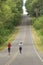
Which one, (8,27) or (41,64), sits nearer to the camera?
(41,64)

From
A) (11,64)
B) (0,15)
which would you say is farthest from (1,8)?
(11,64)

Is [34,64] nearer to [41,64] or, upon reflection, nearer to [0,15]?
[41,64]

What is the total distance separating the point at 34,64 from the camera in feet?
80.0

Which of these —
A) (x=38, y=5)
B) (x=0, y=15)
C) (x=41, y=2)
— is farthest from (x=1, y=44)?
(x=38, y=5)

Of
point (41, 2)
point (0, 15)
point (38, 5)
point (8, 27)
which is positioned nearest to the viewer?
point (0, 15)

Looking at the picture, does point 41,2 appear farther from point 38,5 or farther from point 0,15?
point 0,15

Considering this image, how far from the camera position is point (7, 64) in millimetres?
24531

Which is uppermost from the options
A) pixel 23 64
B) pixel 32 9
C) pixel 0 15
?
pixel 23 64

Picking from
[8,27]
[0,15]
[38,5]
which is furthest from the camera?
[38,5]

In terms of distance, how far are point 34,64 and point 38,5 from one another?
96.8m

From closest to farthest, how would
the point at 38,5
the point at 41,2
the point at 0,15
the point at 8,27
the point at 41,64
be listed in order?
the point at 41,64
the point at 0,15
the point at 8,27
the point at 41,2
the point at 38,5

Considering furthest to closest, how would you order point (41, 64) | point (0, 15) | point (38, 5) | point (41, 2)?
point (38, 5) → point (41, 2) → point (0, 15) → point (41, 64)

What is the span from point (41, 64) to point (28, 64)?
39.3 inches

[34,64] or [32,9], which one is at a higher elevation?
[34,64]
